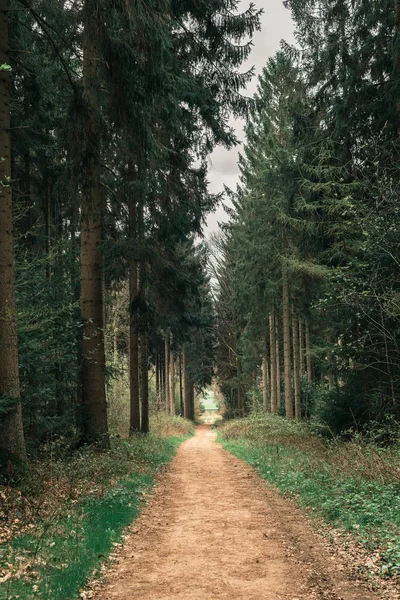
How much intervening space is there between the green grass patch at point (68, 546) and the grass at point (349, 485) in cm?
302

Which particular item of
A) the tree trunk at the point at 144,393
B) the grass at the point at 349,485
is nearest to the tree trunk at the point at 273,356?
the tree trunk at the point at 144,393

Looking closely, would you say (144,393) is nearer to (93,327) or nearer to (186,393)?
(93,327)

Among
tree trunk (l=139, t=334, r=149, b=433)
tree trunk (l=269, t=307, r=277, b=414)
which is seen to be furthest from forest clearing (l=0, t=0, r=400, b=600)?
tree trunk (l=269, t=307, r=277, b=414)

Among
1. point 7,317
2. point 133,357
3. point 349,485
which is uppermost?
point 7,317

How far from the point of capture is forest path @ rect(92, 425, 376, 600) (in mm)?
4484

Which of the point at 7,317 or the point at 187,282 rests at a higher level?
the point at 187,282

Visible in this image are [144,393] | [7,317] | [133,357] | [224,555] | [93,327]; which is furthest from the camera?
[144,393]

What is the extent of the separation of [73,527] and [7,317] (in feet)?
10.6

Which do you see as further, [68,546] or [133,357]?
[133,357]

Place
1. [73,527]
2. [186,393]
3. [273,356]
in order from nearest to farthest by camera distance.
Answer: [73,527]
[273,356]
[186,393]

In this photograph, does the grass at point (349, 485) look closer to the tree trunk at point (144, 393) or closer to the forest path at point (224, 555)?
the forest path at point (224, 555)

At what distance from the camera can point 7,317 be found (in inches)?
285

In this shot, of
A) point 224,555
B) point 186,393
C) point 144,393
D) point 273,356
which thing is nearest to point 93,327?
point 224,555

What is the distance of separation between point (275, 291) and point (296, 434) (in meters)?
6.15
